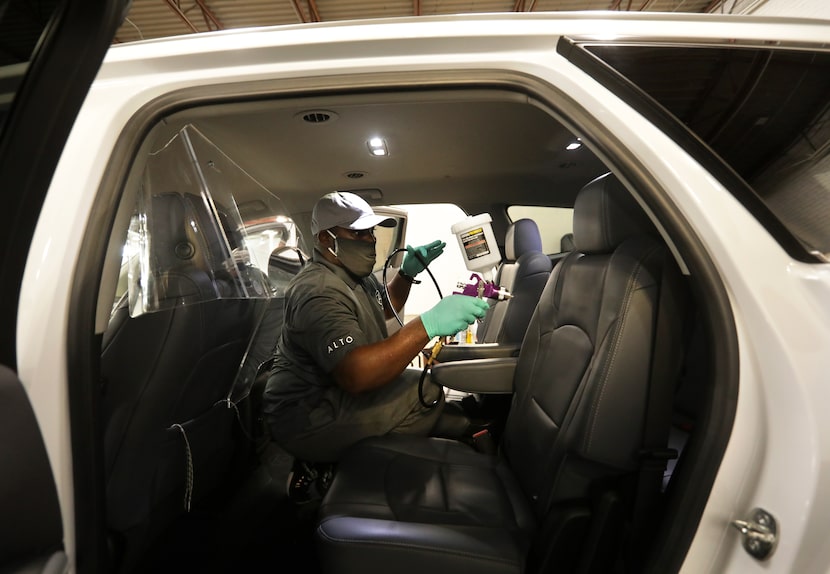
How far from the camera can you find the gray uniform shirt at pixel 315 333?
1.27m

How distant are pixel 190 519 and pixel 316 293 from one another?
0.95 metres

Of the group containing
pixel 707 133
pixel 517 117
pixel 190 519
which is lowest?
pixel 190 519

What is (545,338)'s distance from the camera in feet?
3.97

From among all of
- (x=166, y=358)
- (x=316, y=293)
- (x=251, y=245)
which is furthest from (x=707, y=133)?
(x=251, y=245)

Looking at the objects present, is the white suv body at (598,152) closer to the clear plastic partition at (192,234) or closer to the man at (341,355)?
the clear plastic partition at (192,234)

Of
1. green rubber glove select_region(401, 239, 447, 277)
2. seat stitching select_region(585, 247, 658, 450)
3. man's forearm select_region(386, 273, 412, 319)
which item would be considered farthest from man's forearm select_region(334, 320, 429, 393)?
man's forearm select_region(386, 273, 412, 319)

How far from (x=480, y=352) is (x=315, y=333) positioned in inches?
30.8

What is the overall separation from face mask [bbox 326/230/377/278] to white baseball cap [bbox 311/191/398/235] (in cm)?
6

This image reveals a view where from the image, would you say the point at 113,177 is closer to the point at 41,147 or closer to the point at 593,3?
the point at 41,147

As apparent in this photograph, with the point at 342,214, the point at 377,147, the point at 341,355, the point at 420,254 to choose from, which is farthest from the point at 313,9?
the point at 341,355

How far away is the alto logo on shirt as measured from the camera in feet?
4.09

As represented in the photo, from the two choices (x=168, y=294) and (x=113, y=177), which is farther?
(x=168, y=294)

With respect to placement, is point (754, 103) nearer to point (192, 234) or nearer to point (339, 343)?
point (339, 343)

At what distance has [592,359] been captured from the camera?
3.00 ft
